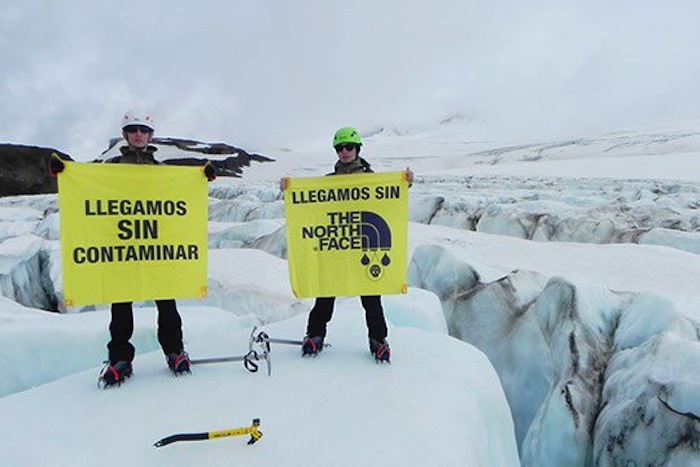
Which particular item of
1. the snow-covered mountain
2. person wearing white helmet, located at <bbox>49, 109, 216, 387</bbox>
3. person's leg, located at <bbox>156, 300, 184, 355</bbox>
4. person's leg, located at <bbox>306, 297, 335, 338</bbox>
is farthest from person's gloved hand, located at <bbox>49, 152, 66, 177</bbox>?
person's leg, located at <bbox>306, 297, 335, 338</bbox>

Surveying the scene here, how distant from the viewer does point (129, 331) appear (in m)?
2.73

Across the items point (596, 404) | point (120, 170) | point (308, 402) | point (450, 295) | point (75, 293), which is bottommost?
point (596, 404)

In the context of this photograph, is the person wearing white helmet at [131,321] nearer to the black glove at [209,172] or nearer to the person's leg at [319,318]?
the black glove at [209,172]

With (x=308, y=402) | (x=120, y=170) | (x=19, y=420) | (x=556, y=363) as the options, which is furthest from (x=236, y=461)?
(x=556, y=363)

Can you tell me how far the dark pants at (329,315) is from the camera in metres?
3.04

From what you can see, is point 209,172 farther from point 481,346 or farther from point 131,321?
point 481,346

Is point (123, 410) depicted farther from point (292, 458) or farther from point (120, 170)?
point (120, 170)

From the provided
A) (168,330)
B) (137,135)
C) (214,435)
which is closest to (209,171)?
(137,135)

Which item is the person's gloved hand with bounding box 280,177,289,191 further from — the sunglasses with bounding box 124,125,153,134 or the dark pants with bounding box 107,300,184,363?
the dark pants with bounding box 107,300,184,363

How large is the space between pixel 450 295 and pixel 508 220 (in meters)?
6.82

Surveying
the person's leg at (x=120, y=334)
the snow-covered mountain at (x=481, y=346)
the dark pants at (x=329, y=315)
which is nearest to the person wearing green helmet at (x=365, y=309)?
the dark pants at (x=329, y=315)

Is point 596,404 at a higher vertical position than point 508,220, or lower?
lower

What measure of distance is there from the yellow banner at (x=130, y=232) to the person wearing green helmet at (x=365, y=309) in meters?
0.67

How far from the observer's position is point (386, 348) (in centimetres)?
294
